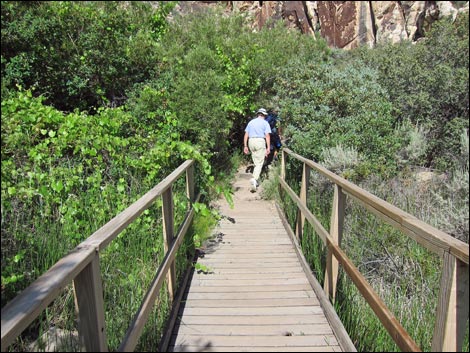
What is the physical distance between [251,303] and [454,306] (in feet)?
7.03

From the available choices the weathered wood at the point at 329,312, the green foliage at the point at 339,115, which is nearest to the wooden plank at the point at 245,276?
the weathered wood at the point at 329,312

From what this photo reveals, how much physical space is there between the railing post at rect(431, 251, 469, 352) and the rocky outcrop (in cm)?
2131

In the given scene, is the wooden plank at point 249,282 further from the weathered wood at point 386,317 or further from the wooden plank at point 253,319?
the weathered wood at point 386,317

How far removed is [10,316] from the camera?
42.6 inches

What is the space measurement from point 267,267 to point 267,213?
8.48 ft

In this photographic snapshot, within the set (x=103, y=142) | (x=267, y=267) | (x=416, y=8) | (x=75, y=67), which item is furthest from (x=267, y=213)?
(x=416, y=8)

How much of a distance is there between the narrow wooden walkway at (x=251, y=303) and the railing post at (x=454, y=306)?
1252mm

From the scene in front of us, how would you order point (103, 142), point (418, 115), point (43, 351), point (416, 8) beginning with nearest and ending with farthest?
point (43, 351), point (103, 142), point (418, 115), point (416, 8)

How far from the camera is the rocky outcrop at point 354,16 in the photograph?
2108 cm

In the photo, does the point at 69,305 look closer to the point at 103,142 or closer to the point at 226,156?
the point at 103,142

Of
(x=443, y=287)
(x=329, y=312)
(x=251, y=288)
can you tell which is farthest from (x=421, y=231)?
(x=251, y=288)

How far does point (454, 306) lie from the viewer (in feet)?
4.95

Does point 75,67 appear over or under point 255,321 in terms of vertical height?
over

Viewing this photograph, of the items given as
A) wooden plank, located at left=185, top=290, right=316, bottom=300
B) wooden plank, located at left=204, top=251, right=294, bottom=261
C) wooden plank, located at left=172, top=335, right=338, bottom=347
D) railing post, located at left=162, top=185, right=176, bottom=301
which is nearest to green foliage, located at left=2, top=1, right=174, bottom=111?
wooden plank, located at left=204, top=251, right=294, bottom=261
